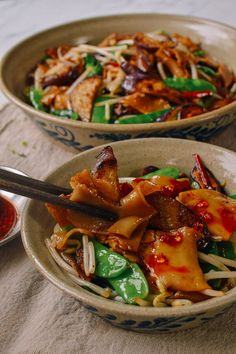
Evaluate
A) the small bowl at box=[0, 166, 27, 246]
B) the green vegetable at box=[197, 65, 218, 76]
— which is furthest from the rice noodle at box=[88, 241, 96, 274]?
the green vegetable at box=[197, 65, 218, 76]

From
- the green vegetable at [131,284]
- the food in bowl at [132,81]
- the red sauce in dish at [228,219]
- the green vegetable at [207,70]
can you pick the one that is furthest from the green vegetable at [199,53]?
the green vegetable at [131,284]

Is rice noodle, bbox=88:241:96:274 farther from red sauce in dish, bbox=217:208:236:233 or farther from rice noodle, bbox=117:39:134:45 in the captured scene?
rice noodle, bbox=117:39:134:45

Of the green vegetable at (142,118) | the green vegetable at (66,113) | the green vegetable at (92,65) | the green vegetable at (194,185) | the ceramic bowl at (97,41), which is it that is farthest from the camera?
the green vegetable at (92,65)

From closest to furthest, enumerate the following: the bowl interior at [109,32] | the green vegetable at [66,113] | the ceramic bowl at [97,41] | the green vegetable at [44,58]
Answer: the ceramic bowl at [97,41] → the green vegetable at [66,113] → the bowl interior at [109,32] → the green vegetable at [44,58]

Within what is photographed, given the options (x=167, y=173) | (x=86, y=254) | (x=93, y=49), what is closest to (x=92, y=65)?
(x=93, y=49)

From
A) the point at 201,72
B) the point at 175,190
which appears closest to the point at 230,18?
Answer: the point at 201,72

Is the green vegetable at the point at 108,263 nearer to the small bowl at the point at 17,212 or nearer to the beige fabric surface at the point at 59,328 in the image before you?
the beige fabric surface at the point at 59,328

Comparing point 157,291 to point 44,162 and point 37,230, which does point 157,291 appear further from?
point 44,162
